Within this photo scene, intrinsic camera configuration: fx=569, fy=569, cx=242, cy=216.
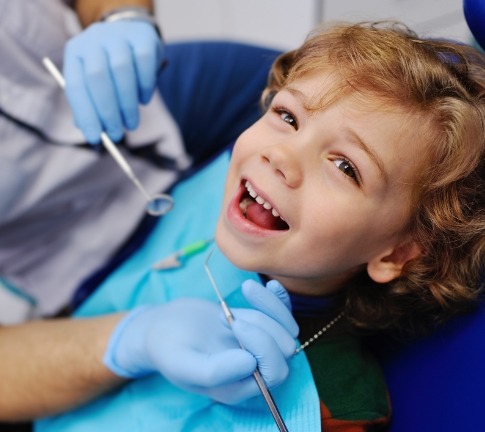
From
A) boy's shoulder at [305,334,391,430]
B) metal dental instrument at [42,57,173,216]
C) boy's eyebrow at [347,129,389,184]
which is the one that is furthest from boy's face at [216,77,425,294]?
metal dental instrument at [42,57,173,216]

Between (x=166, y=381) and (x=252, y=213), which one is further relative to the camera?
(x=166, y=381)

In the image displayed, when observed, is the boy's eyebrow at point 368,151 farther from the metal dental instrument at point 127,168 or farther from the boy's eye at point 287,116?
the metal dental instrument at point 127,168

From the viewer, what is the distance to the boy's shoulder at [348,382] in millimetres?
777

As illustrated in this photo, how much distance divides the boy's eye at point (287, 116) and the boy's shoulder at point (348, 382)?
32 centimetres

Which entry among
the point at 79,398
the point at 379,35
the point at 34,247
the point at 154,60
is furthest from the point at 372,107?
the point at 34,247

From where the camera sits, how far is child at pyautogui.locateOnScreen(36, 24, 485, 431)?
0.72 metres

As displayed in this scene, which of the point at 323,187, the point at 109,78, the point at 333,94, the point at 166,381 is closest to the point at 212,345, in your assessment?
the point at 166,381

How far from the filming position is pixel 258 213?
80 cm

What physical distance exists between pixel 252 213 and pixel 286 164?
113mm

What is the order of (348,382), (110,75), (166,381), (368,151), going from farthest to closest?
1. (110,75)
2. (166,381)
3. (348,382)
4. (368,151)

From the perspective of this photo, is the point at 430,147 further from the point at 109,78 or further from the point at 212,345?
the point at 109,78

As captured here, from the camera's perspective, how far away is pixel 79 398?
3.10 feet

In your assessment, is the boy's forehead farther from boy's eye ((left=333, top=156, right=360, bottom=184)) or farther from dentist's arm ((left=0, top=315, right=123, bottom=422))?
dentist's arm ((left=0, top=315, right=123, bottom=422))

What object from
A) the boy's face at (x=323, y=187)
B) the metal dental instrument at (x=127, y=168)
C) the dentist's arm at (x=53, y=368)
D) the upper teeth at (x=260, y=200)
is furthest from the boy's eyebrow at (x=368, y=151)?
the dentist's arm at (x=53, y=368)
